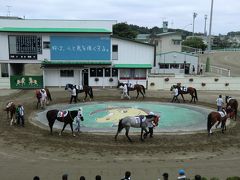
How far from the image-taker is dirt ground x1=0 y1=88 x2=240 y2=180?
38.7 ft

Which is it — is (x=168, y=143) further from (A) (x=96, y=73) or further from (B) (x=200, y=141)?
(A) (x=96, y=73)

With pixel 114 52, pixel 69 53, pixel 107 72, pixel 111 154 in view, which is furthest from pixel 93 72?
pixel 111 154

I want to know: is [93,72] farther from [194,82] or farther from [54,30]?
[194,82]

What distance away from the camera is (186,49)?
220ft

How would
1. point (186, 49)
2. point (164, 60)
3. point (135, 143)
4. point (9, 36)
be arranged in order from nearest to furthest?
point (135, 143) → point (9, 36) → point (164, 60) → point (186, 49)

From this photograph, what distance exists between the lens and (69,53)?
3409cm

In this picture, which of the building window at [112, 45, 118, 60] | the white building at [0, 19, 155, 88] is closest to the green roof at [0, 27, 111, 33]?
the white building at [0, 19, 155, 88]

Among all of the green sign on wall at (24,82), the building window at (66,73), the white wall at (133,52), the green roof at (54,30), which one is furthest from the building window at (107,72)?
the green sign on wall at (24,82)

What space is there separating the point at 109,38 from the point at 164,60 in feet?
41.1

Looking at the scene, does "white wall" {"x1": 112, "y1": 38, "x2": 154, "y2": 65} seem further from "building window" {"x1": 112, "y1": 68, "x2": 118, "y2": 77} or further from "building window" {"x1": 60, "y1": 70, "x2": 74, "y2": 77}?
"building window" {"x1": 60, "y1": 70, "x2": 74, "y2": 77}

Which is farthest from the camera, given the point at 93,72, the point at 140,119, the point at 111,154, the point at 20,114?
the point at 93,72

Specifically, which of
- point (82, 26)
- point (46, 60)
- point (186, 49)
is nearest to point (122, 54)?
point (82, 26)

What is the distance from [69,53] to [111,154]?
2220cm

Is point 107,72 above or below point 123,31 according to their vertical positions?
below
